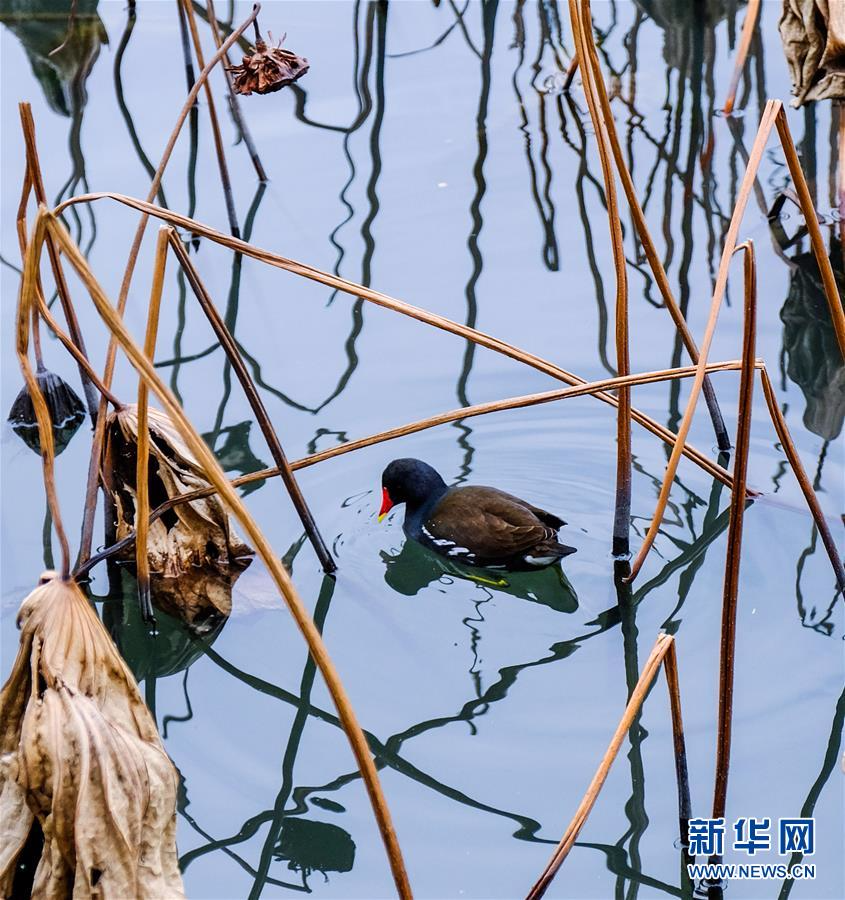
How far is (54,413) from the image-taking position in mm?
4125

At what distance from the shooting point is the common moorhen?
3.52 metres

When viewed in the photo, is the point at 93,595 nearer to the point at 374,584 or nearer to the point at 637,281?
the point at 374,584

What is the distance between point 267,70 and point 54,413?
1413 millimetres

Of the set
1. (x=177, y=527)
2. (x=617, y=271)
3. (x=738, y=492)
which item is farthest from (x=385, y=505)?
(x=738, y=492)

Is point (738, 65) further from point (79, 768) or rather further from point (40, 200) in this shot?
point (79, 768)

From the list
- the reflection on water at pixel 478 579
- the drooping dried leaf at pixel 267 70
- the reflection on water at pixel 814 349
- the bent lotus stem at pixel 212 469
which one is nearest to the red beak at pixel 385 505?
the reflection on water at pixel 478 579

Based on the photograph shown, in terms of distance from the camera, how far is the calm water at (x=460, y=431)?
286 centimetres

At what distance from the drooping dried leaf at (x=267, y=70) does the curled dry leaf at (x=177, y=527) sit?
A: 0.94 metres

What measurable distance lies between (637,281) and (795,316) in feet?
1.93

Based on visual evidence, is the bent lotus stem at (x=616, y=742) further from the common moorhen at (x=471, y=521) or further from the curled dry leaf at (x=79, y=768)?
the common moorhen at (x=471, y=521)


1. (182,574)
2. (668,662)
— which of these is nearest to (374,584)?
(182,574)

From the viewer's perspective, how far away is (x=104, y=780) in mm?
1981

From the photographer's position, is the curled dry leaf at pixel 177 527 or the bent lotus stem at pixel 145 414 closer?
the bent lotus stem at pixel 145 414

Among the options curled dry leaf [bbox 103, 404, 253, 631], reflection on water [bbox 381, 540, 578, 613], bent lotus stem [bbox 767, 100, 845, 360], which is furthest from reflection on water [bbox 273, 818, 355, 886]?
bent lotus stem [bbox 767, 100, 845, 360]
